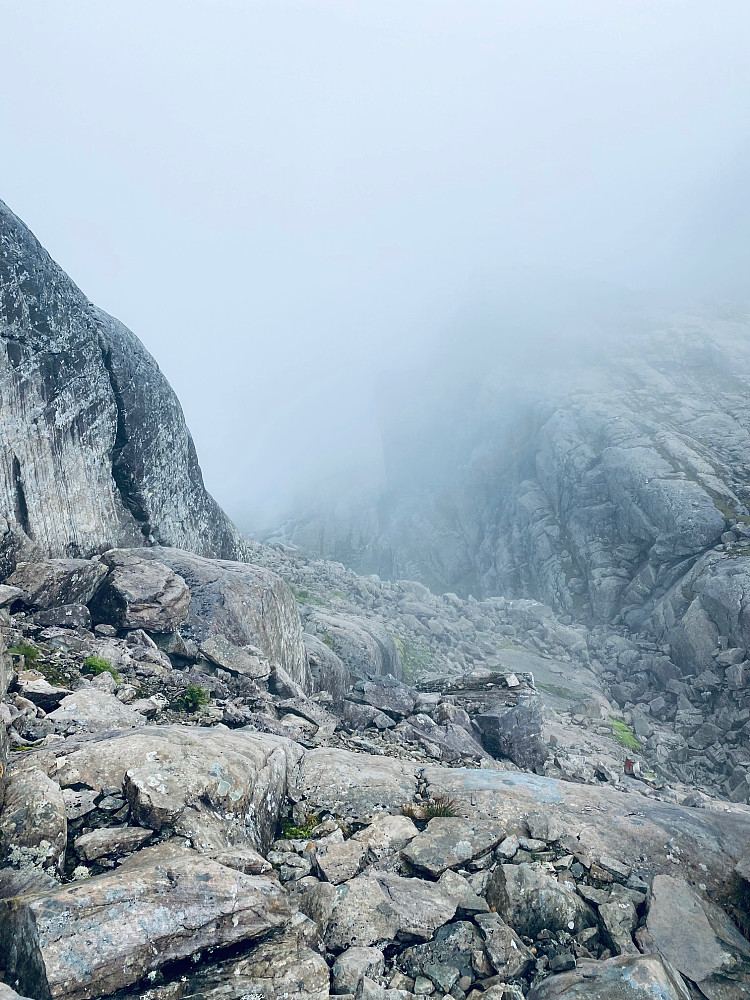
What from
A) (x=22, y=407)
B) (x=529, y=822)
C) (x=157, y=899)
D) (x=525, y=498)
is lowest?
(x=525, y=498)

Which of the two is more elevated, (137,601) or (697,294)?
(697,294)

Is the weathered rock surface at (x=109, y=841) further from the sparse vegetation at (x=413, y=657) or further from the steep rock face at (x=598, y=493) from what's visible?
the steep rock face at (x=598, y=493)

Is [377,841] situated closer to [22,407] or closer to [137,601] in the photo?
[137,601]

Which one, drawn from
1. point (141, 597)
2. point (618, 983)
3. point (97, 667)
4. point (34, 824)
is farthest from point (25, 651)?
point (618, 983)

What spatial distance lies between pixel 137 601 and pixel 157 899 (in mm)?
14612

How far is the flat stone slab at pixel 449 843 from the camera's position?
33.0 feet

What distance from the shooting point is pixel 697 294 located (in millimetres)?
122500

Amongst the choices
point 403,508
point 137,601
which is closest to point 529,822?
point 137,601

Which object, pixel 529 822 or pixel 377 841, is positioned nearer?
pixel 377 841

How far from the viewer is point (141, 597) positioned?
20453 millimetres

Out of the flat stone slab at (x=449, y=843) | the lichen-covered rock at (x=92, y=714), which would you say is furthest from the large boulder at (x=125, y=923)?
the lichen-covered rock at (x=92, y=714)

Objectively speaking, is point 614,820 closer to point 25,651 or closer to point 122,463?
point 25,651

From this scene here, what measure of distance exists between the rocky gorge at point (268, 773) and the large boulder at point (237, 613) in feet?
0.49

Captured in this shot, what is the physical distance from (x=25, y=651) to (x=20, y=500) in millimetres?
8161
